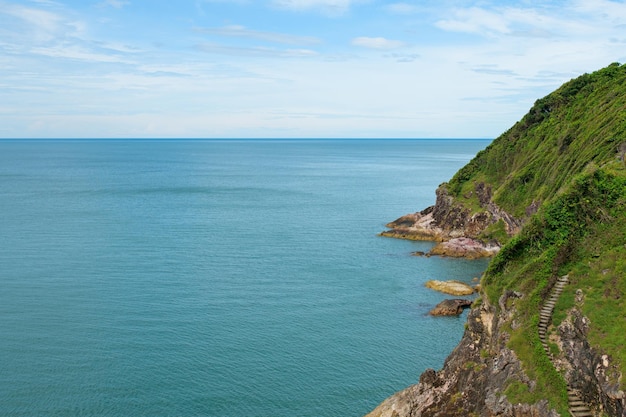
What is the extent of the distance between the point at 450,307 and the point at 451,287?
338 inches

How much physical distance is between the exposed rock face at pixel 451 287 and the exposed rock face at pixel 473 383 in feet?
94.2

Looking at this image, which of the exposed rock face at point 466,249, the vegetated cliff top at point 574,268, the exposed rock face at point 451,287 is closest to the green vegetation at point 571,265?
the vegetated cliff top at point 574,268

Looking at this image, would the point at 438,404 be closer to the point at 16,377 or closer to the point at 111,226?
the point at 16,377

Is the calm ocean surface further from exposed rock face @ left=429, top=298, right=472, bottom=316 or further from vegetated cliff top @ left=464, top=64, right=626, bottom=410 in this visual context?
vegetated cliff top @ left=464, top=64, right=626, bottom=410

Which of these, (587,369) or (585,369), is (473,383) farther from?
(587,369)

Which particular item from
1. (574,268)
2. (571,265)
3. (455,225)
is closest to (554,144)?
(455,225)

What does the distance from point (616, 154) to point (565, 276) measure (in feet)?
105

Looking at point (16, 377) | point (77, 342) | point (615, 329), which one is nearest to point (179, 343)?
point (77, 342)

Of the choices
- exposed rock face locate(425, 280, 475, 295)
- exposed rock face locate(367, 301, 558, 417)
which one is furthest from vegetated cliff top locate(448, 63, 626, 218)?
exposed rock face locate(367, 301, 558, 417)

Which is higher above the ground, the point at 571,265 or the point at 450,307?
the point at 571,265

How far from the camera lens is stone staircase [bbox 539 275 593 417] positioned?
36469mm

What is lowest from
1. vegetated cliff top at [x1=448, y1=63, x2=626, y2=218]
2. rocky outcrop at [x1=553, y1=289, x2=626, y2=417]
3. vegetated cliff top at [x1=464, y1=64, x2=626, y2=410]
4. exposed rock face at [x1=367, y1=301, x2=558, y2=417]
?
exposed rock face at [x1=367, y1=301, x2=558, y2=417]

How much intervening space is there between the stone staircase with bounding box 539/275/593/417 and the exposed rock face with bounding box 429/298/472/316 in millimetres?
26307

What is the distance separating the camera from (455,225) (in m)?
109
